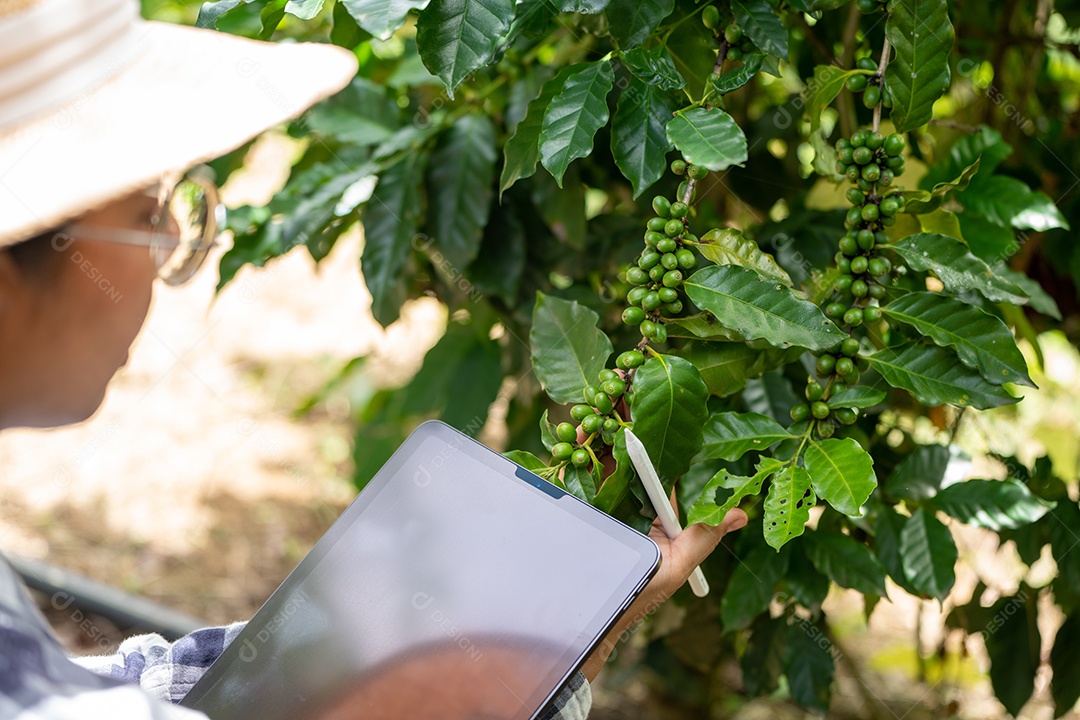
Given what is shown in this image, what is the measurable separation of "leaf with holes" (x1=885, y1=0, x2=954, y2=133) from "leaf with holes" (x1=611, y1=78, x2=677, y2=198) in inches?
8.7

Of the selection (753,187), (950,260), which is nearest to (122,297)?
(950,260)

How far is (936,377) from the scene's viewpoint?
916 millimetres

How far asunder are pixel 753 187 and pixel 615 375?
71 cm

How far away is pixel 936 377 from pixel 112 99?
77 cm

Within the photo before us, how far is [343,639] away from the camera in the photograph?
890 mm

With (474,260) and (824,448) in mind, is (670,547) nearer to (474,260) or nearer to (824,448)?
(824,448)

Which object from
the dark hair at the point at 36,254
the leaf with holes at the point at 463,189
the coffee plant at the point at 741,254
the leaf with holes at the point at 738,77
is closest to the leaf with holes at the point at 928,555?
the coffee plant at the point at 741,254

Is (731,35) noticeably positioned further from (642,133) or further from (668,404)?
(668,404)

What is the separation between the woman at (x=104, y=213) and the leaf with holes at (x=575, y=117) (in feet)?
0.68

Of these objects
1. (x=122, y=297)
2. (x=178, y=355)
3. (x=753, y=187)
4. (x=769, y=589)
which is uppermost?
(x=122, y=297)

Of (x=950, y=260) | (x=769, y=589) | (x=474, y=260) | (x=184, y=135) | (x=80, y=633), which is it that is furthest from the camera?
(x=80, y=633)

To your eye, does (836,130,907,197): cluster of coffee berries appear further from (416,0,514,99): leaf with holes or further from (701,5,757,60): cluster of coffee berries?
(416,0,514,99): leaf with holes

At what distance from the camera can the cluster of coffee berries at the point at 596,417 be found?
2.90ft

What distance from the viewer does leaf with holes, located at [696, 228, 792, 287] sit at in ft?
3.01
